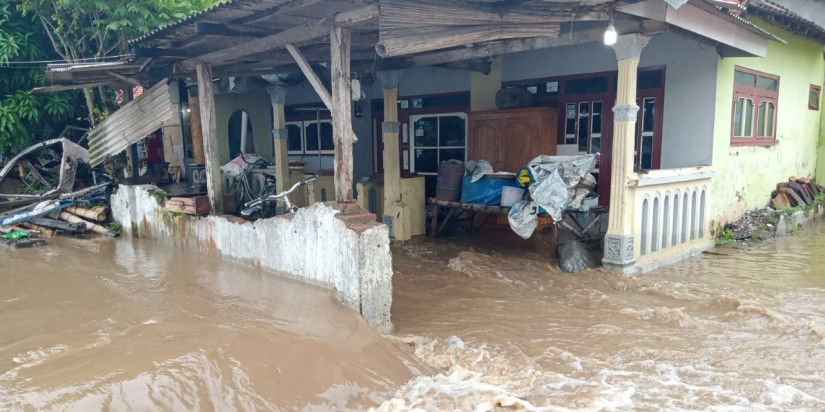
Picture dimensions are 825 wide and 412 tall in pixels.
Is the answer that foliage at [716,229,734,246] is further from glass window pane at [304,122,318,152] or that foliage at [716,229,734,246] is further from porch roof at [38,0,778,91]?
glass window pane at [304,122,318,152]

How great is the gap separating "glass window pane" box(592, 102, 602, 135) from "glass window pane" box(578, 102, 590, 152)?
99 mm

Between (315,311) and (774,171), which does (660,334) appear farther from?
(774,171)

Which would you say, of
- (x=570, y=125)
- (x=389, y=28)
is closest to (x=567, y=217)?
(x=570, y=125)

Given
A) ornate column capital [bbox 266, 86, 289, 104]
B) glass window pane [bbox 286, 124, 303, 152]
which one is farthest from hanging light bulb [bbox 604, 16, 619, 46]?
glass window pane [bbox 286, 124, 303, 152]

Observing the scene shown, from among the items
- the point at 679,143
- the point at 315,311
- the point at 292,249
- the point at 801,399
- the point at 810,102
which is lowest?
the point at 801,399

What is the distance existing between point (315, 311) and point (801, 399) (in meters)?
3.77

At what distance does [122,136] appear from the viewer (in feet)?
29.6

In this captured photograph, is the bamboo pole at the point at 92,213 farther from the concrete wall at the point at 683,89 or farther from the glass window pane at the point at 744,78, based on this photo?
the glass window pane at the point at 744,78

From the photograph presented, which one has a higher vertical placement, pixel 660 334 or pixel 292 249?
pixel 292 249

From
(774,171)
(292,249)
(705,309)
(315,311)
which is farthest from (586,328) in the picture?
(774,171)

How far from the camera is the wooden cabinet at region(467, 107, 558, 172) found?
8844 millimetres

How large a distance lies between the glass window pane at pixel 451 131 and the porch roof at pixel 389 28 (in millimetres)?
2593

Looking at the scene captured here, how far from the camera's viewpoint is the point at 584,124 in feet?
28.9

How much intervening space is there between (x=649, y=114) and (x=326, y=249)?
19.1ft
